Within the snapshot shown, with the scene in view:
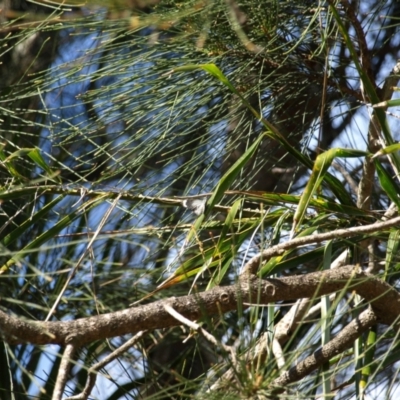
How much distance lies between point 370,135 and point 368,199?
88 mm

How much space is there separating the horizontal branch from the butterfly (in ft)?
0.50

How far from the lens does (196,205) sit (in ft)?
3.49

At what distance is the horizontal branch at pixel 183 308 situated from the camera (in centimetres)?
73

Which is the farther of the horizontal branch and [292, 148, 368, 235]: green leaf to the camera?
[292, 148, 368, 235]: green leaf

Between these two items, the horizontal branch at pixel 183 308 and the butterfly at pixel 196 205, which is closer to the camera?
the horizontal branch at pixel 183 308

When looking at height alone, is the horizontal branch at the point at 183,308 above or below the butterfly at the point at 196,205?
below

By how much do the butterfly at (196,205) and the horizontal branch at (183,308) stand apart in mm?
153

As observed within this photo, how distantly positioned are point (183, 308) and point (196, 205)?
11.3 inches

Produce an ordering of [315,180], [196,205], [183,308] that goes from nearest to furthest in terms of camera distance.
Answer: [183,308] → [315,180] → [196,205]

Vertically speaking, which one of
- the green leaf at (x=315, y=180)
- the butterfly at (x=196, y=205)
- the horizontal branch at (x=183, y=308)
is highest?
the green leaf at (x=315, y=180)

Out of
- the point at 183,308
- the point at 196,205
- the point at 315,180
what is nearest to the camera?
the point at 183,308

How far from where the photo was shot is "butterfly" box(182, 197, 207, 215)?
0.98 meters

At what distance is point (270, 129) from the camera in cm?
97

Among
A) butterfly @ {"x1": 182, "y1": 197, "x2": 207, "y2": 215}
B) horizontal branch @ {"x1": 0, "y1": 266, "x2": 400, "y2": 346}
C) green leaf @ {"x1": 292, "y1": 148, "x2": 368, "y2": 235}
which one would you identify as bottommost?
horizontal branch @ {"x1": 0, "y1": 266, "x2": 400, "y2": 346}
